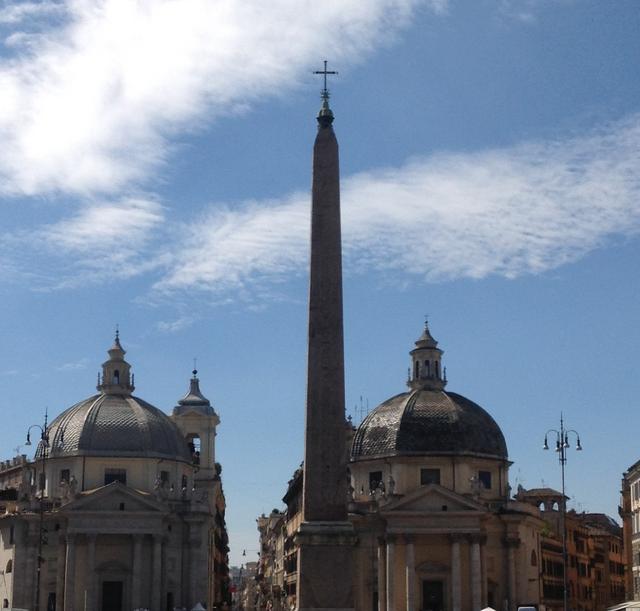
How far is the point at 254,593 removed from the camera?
7037 inches

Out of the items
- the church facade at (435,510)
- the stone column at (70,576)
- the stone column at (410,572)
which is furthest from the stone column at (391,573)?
the stone column at (70,576)

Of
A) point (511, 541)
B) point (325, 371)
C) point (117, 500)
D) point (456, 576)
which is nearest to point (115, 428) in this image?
point (117, 500)

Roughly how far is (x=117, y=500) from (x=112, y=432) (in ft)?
18.3

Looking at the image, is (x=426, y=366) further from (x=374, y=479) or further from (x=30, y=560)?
(x=30, y=560)

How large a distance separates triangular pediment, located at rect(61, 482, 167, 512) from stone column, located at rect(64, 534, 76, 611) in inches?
91.5

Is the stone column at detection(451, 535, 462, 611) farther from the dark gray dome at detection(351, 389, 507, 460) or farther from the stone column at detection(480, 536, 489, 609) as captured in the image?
the dark gray dome at detection(351, 389, 507, 460)

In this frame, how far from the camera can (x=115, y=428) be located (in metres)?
84.0

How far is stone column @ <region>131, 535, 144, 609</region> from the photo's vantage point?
78938 millimetres

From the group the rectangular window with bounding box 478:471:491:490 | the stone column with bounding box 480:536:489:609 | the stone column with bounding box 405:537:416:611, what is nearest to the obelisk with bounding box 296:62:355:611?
the stone column with bounding box 405:537:416:611

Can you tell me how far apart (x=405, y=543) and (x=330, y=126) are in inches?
1764

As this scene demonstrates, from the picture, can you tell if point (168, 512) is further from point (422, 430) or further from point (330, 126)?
point (330, 126)

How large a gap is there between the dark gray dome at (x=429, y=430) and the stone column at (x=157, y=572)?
14.5 m

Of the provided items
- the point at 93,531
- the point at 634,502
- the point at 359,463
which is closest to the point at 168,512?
the point at 93,531

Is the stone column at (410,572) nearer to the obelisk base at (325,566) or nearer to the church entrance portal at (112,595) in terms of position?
the church entrance portal at (112,595)
